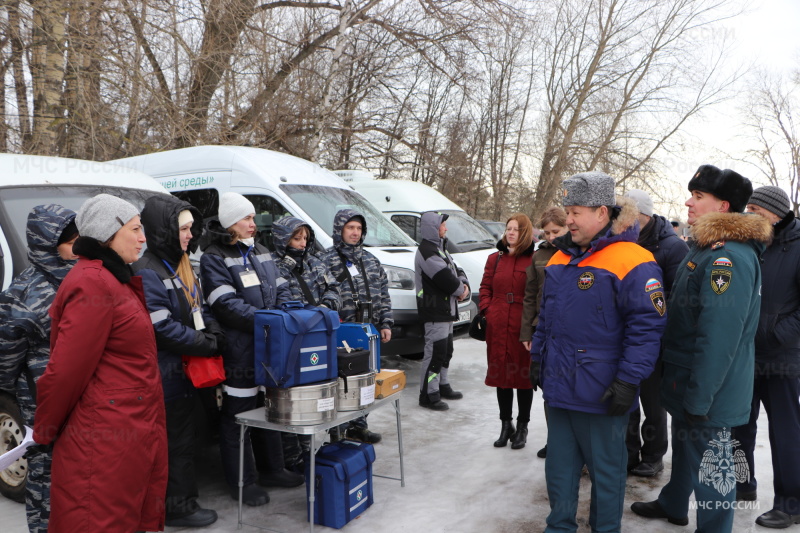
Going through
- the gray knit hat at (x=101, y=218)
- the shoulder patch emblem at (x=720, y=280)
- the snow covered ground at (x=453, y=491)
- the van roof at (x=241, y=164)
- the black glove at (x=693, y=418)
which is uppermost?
the van roof at (x=241, y=164)

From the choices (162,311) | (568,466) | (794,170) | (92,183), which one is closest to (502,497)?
(568,466)

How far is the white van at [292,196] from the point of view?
6605mm

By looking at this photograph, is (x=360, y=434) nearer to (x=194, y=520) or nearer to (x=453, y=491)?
(x=453, y=491)

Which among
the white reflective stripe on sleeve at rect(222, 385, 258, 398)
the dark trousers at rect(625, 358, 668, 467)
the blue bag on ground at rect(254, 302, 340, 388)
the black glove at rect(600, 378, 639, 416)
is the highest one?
the blue bag on ground at rect(254, 302, 340, 388)

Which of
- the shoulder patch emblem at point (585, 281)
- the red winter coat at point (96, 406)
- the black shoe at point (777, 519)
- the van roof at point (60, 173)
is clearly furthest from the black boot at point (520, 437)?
the van roof at point (60, 173)

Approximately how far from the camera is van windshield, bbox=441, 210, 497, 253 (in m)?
10.3

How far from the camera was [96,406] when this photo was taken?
252cm

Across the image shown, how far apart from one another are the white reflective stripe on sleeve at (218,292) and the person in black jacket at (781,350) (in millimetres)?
3338

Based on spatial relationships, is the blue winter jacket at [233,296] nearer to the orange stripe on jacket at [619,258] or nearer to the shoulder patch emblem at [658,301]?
the orange stripe on jacket at [619,258]

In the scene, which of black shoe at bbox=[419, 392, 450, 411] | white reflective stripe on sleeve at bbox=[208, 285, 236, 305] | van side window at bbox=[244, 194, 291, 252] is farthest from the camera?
van side window at bbox=[244, 194, 291, 252]

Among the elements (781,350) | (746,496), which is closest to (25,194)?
(781,350)

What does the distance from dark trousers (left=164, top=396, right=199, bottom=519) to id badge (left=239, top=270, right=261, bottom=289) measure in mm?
828

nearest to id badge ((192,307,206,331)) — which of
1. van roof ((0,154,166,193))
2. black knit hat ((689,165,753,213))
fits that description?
van roof ((0,154,166,193))

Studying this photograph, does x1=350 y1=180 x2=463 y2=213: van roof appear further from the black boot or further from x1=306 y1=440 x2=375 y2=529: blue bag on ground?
x1=306 y1=440 x2=375 y2=529: blue bag on ground
